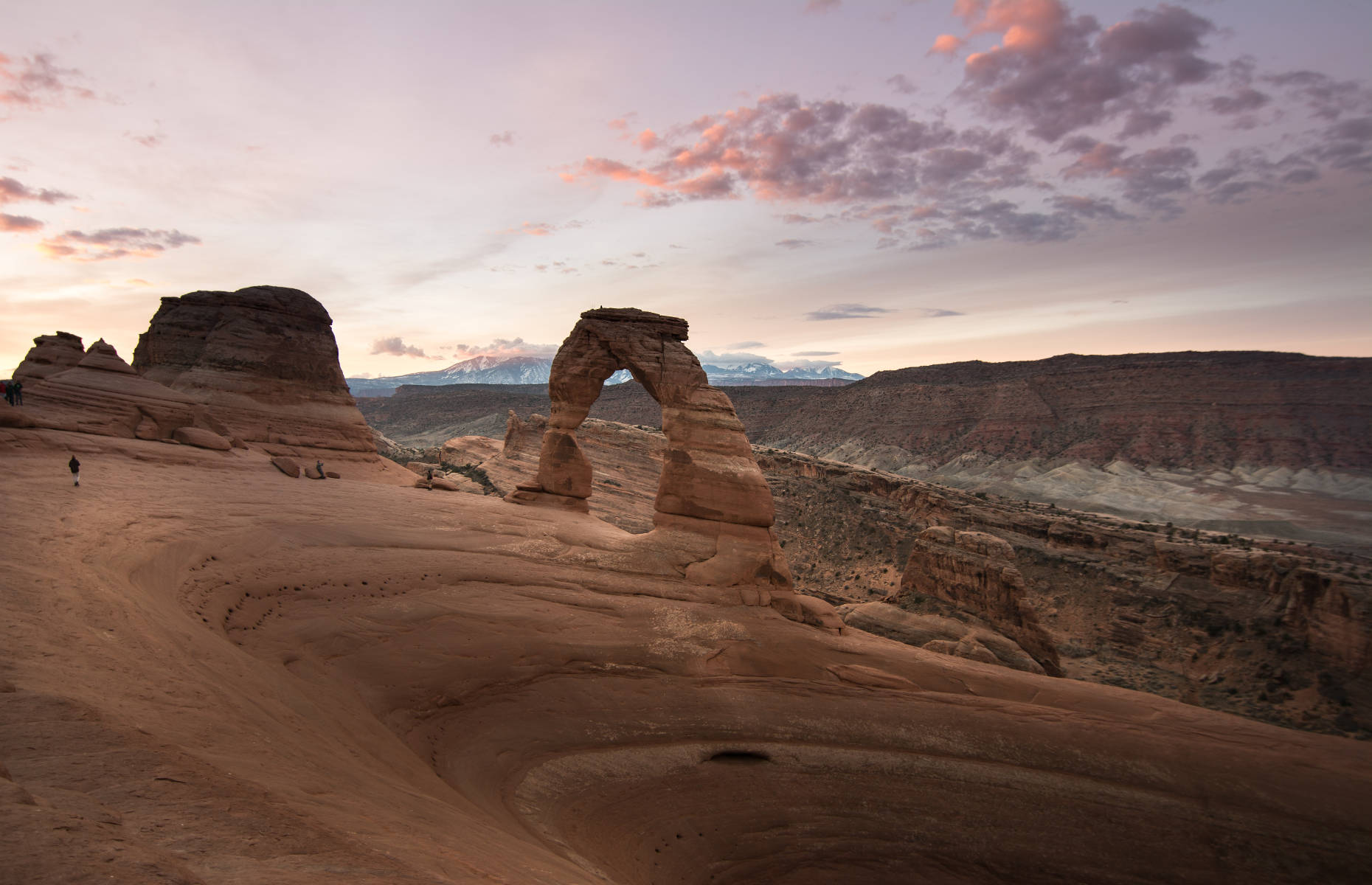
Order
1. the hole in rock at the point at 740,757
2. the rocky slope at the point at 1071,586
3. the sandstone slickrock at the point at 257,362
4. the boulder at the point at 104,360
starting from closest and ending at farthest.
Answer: the hole in rock at the point at 740,757
the rocky slope at the point at 1071,586
the boulder at the point at 104,360
the sandstone slickrock at the point at 257,362

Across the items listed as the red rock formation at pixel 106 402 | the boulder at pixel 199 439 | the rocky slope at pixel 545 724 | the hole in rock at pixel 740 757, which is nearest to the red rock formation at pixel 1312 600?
the rocky slope at pixel 545 724

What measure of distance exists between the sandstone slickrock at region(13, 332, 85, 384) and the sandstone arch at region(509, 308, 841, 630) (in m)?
22.6

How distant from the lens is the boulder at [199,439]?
75.8 feet

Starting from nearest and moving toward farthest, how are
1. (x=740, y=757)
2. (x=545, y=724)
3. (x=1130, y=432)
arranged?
(x=545, y=724) → (x=740, y=757) → (x=1130, y=432)

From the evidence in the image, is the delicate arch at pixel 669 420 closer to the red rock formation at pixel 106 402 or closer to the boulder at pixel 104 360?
the red rock formation at pixel 106 402

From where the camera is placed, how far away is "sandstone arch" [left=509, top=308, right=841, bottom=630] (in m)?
15.8

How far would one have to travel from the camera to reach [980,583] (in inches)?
870

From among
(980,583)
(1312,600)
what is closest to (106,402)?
(980,583)

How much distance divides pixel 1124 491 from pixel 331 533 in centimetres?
7885

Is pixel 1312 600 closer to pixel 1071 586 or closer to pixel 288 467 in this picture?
pixel 1071 586

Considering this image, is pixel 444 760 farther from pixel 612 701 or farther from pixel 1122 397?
pixel 1122 397

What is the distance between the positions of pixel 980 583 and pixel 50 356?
1544 inches

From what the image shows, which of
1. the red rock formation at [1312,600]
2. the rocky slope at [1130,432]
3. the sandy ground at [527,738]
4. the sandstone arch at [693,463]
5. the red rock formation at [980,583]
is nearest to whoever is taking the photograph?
the sandy ground at [527,738]

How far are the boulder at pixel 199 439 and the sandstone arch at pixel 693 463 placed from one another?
13.5 metres
